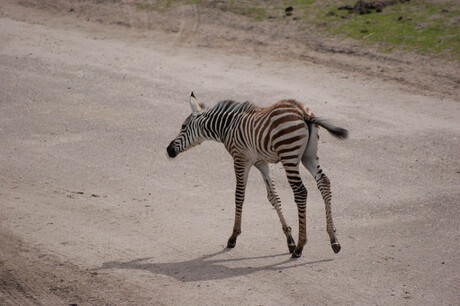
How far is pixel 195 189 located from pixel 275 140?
329cm

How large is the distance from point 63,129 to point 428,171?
8409 mm

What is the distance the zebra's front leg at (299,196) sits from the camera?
8.95 metres

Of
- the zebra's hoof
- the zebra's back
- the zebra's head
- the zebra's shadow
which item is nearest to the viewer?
the zebra's shadow

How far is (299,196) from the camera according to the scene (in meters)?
9.08

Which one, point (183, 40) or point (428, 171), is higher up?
point (183, 40)

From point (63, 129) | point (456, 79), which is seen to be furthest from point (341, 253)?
point (456, 79)

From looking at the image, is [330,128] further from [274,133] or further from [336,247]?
[336,247]

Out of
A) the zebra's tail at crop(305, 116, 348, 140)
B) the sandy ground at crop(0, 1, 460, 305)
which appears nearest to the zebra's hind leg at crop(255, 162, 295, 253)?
the sandy ground at crop(0, 1, 460, 305)

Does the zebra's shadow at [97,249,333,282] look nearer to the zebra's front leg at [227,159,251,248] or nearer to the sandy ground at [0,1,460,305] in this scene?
the sandy ground at [0,1,460,305]

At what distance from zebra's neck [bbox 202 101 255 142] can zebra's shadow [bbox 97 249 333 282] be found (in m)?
2.04

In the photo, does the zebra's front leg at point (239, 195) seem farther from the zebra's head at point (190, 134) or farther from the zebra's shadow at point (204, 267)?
the zebra's head at point (190, 134)

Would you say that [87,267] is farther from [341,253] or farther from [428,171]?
[428,171]

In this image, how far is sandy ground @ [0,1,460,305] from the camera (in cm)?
855

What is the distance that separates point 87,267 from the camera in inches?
356
